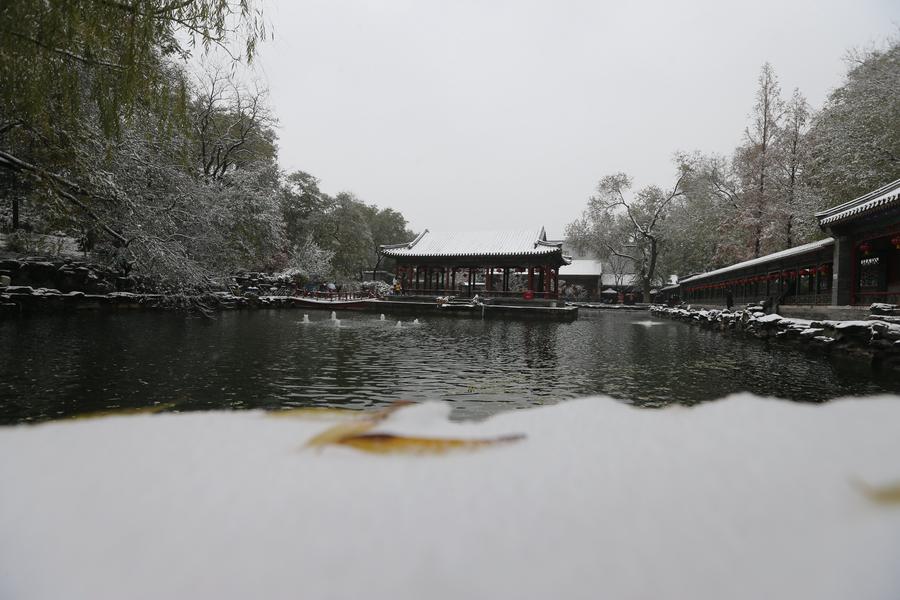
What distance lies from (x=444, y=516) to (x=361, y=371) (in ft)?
15.6

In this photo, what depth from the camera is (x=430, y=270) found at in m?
28.5

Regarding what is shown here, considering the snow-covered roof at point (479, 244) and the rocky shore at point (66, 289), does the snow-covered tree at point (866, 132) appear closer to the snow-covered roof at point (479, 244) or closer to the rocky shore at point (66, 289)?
the snow-covered roof at point (479, 244)

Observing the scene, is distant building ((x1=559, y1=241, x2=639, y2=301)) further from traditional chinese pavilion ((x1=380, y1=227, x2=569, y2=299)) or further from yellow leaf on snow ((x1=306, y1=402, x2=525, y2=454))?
yellow leaf on snow ((x1=306, y1=402, x2=525, y2=454))

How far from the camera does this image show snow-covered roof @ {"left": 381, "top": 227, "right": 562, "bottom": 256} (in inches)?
1002

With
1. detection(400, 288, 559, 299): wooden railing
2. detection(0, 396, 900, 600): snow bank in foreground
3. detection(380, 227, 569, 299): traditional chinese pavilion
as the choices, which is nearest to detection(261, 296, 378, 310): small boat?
detection(400, 288, 559, 299): wooden railing

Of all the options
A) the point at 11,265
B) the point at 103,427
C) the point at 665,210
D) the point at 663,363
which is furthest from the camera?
the point at 665,210

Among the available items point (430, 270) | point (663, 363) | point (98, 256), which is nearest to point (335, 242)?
point (430, 270)

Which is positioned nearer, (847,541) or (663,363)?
(847,541)

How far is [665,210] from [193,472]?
43.8 m

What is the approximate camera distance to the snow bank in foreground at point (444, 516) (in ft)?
7.16

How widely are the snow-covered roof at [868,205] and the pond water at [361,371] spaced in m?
3.93

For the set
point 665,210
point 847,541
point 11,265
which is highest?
point 665,210

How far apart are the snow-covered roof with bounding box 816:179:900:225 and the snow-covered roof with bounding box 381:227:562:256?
43.0ft

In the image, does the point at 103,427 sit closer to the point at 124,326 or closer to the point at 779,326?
the point at 124,326
